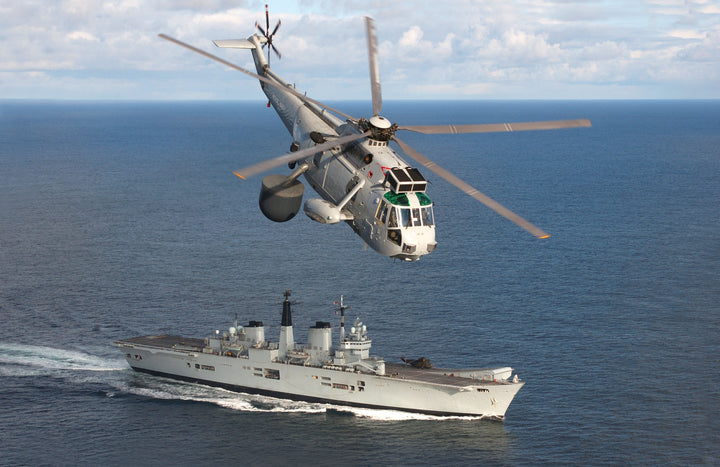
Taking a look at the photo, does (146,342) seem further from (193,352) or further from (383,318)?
→ (383,318)

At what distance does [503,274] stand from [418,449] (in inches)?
1731

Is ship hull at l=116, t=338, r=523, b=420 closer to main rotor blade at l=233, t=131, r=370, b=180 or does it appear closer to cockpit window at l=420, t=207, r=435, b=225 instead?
cockpit window at l=420, t=207, r=435, b=225

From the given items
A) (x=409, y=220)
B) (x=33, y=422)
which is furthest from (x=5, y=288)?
(x=409, y=220)

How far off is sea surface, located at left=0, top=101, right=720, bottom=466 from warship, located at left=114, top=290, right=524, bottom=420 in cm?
151

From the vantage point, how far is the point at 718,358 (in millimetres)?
87125

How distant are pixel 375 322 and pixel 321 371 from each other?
534 inches

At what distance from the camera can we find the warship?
256ft

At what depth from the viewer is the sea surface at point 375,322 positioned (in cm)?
7144

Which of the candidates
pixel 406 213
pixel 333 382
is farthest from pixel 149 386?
pixel 406 213

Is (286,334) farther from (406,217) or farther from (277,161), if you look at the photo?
(277,161)

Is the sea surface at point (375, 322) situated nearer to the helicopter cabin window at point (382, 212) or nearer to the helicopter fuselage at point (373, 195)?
the helicopter fuselage at point (373, 195)

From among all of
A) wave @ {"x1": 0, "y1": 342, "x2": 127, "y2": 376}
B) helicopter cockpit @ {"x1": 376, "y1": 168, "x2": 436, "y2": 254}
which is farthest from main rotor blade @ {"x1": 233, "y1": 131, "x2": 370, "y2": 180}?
wave @ {"x1": 0, "y1": 342, "x2": 127, "y2": 376}

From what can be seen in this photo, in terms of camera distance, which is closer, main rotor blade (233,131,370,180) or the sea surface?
main rotor blade (233,131,370,180)

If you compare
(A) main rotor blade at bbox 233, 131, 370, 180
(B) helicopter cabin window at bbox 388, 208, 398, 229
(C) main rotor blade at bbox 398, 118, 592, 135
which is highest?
(C) main rotor blade at bbox 398, 118, 592, 135
